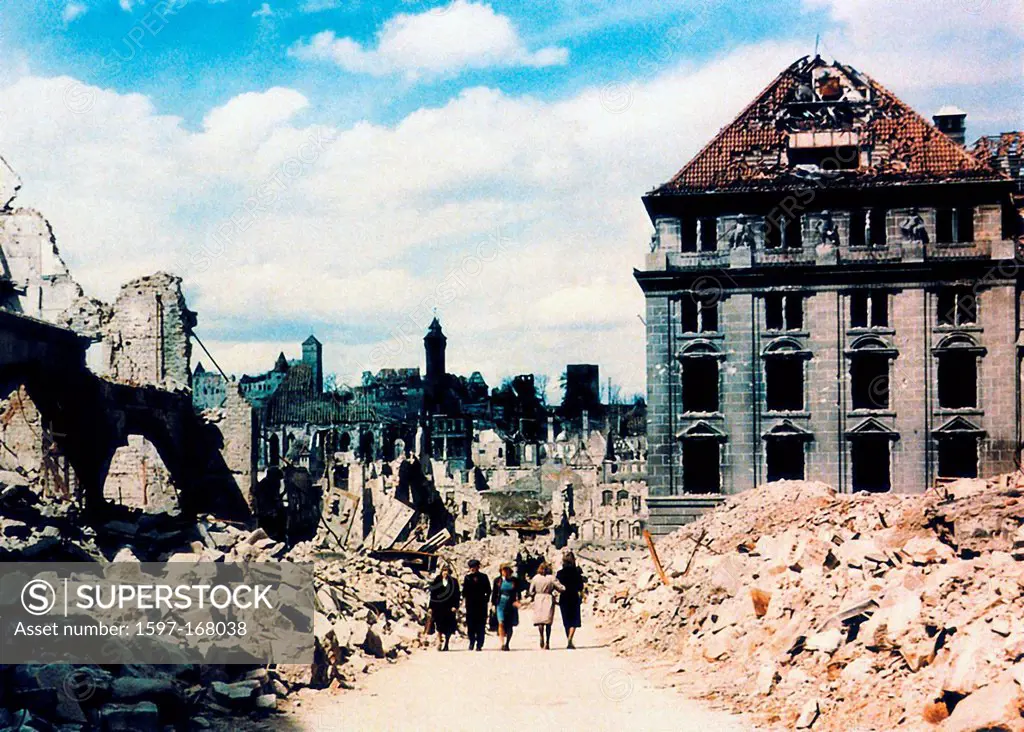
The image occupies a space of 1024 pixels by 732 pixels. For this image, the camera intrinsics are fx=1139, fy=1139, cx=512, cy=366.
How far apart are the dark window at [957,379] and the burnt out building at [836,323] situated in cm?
4

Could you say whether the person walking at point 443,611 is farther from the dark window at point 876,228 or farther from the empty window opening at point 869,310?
the dark window at point 876,228

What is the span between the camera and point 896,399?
32.5 meters

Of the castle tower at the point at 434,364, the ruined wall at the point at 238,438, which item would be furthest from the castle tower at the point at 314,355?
the ruined wall at the point at 238,438

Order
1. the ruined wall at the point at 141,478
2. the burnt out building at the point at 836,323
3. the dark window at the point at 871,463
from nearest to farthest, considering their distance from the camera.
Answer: the burnt out building at the point at 836,323 < the dark window at the point at 871,463 < the ruined wall at the point at 141,478

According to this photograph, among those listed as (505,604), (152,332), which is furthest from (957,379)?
(152,332)

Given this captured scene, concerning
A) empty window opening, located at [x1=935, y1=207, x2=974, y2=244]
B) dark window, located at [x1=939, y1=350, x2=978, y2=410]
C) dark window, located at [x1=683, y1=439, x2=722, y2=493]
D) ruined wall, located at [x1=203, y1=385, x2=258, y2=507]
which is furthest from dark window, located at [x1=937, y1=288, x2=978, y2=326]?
ruined wall, located at [x1=203, y1=385, x2=258, y2=507]

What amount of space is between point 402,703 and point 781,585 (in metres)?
5.40

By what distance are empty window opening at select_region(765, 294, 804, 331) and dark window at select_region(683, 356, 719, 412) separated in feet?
6.88

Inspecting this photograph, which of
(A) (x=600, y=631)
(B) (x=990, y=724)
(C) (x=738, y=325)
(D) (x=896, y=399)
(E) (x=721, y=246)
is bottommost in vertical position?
(A) (x=600, y=631)

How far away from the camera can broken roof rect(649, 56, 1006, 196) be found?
3281 cm

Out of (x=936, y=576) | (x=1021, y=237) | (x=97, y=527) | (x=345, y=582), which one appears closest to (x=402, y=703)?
(x=936, y=576)

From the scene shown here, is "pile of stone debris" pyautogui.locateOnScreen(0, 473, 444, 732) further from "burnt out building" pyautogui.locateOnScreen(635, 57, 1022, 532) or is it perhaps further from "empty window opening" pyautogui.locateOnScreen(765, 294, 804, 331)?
"empty window opening" pyautogui.locateOnScreen(765, 294, 804, 331)

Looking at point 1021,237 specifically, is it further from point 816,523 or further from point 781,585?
point 781,585

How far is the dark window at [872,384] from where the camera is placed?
3272 centimetres
